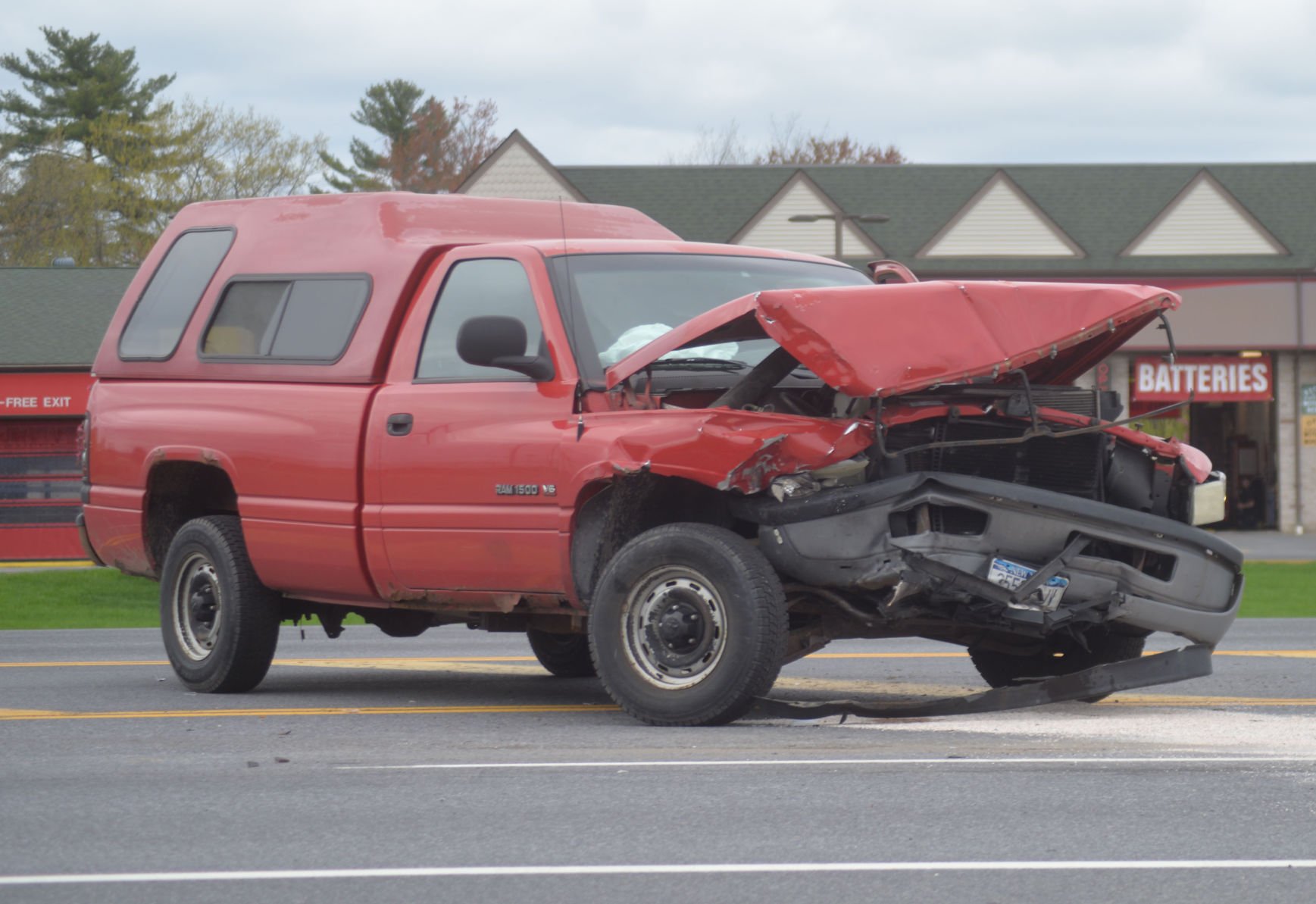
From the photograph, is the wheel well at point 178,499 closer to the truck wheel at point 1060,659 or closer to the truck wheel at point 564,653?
the truck wheel at point 564,653

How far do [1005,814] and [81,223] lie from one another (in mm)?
56603

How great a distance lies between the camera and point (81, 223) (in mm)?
58844

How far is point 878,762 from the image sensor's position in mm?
6793

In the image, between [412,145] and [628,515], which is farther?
[412,145]

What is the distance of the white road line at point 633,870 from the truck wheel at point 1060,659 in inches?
123

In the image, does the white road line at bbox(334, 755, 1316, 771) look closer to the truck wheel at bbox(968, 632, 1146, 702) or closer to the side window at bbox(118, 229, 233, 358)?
the truck wheel at bbox(968, 632, 1146, 702)

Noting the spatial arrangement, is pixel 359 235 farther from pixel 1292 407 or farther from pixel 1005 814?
pixel 1292 407

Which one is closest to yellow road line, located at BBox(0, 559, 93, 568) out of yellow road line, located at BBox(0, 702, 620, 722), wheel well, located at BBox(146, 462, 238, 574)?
wheel well, located at BBox(146, 462, 238, 574)

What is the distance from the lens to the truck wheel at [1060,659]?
8672 mm

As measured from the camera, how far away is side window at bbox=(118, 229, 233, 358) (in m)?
10.2

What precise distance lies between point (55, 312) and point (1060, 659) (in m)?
29.7

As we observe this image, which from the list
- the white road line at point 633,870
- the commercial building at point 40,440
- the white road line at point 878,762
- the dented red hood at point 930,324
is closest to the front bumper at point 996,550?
the dented red hood at point 930,324

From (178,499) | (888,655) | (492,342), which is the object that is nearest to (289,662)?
(178,499)

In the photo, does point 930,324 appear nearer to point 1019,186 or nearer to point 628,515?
point 628,515
